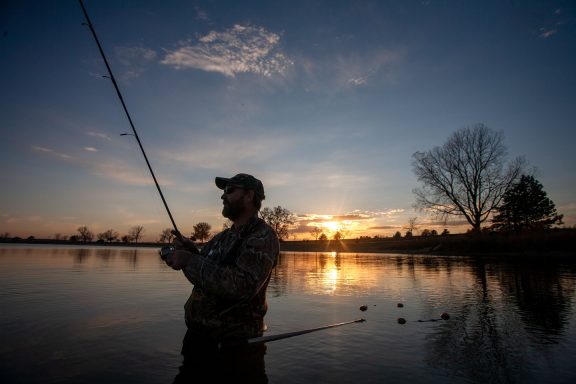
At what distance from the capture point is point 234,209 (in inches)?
175

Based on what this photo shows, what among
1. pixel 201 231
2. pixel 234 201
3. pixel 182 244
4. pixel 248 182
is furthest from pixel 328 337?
pixel 201 231

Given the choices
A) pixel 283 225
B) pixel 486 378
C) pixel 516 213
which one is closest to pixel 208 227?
pixel 283 225

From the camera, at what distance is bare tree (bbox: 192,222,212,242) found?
13475 centimetres

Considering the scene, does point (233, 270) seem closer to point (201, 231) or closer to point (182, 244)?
point (182, 244)

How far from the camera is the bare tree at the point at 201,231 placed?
13475 cm

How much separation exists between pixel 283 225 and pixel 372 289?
309 ft

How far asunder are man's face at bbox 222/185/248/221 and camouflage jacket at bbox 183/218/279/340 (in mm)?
212

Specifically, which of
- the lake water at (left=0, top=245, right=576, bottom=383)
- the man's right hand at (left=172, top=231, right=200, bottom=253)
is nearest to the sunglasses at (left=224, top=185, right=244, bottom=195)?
the man's right hand at (left=172, top=231, right=200, bottom=253)

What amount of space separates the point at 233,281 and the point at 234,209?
46.4 inches

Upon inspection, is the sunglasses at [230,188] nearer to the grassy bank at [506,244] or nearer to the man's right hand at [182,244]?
the man's right hand at [182,244]

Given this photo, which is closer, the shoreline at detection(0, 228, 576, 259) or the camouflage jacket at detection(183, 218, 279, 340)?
the camouflage jacket at detection(183, 218, 279, 340)

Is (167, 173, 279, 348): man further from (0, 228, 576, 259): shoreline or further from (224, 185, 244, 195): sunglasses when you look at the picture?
(0, 228, 576, 259): shoreline

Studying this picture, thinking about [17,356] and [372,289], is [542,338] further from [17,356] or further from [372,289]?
[17,356]

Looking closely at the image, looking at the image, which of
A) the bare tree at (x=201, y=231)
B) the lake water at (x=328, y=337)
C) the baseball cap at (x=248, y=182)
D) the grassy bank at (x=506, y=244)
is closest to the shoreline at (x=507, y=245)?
the grassy bank at (x=506, y=244)
